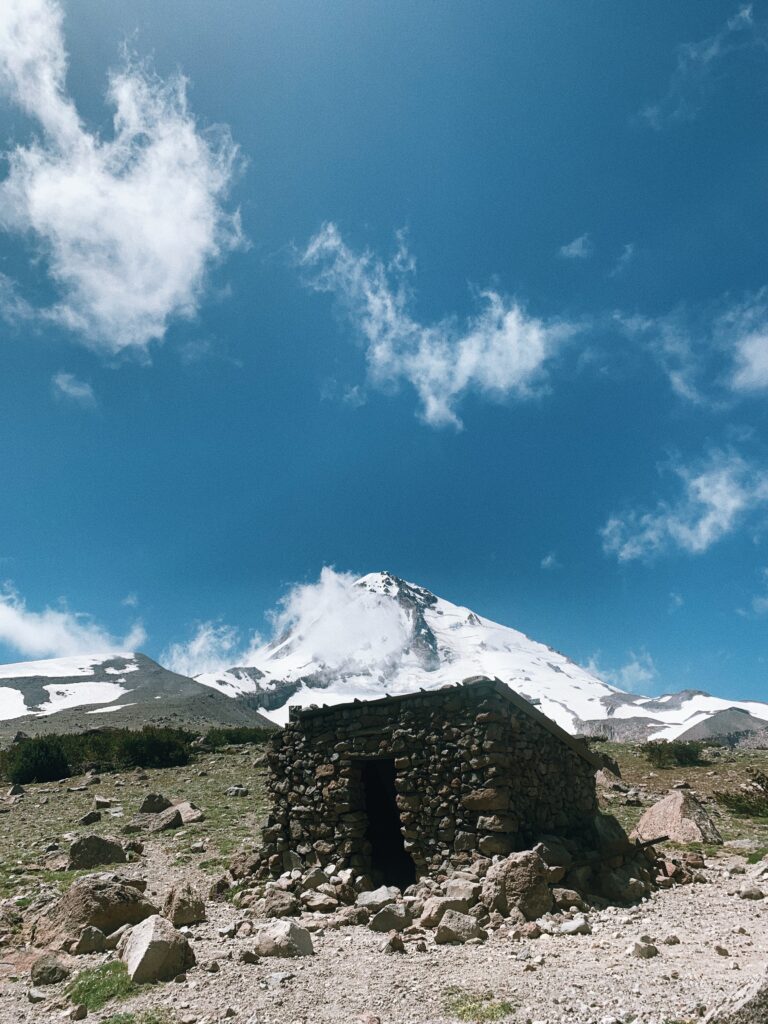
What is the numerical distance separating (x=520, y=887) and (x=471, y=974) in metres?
2.29

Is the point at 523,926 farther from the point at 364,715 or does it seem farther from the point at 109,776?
the point at 109,776

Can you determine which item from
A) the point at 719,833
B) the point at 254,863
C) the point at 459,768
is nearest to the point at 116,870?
the point at 254,863

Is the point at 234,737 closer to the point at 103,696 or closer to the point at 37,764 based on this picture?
the point at 37,764

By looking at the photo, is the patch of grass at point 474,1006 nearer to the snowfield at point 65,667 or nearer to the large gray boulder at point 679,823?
the large gray boulder at point 679,823

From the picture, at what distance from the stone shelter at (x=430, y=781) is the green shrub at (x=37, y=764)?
77.6ft

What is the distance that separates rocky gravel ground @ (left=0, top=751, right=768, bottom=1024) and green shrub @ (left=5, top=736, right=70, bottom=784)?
2468 cm

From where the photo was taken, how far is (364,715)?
12500 mm

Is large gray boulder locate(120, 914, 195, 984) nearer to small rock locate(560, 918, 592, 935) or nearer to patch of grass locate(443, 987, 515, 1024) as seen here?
patch of grass locate(443, 987, 515, 1024)

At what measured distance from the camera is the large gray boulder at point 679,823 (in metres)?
14.6

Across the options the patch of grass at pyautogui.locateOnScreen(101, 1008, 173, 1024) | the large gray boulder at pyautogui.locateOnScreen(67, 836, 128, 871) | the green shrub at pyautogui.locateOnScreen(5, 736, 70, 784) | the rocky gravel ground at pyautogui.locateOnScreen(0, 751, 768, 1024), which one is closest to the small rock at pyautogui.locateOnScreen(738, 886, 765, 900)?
the rocky gravel ground at pyautogui.locateOnScreen(0, 751, 768, 1024)

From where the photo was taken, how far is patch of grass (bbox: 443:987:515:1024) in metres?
5.89

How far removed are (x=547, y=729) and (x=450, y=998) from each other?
6.66 meters

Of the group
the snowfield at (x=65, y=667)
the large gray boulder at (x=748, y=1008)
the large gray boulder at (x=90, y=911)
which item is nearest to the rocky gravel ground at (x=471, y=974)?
the large gray boulder at (x=90, y=911)

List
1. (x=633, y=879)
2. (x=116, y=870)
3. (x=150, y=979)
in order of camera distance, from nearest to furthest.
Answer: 1. (x=150, y=979)
2. (x=633, y=879)
3. (x=116, y=870)
